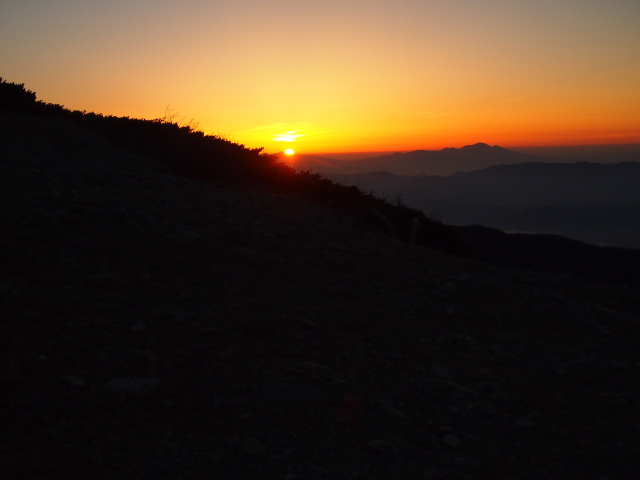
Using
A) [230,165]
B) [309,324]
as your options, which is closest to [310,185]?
[230,165]

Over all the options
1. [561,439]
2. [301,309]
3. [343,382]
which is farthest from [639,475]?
[301,309]

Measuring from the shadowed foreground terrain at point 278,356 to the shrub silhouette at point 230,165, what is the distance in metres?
3.04

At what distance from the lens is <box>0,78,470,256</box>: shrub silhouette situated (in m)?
10.9

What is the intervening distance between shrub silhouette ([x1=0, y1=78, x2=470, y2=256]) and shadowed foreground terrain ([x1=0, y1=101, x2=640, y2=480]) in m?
3.04

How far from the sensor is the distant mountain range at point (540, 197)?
48.3 m

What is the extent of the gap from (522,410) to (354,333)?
147 centimetres

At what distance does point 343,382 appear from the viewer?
4098 millimetres

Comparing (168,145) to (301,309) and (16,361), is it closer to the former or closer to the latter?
(301,309)

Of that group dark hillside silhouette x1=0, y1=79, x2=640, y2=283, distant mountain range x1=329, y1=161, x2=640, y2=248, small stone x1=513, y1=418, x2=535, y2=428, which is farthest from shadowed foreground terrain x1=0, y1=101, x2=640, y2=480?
distant mountain range x1=329, y1=161, x2=640, y2=248

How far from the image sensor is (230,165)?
36.9ft

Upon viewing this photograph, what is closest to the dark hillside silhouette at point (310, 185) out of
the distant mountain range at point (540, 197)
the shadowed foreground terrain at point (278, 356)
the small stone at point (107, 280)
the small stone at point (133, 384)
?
the distant mountain range at point (540, 197)

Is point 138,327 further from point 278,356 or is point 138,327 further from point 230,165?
point 230,165

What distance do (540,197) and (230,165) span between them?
303 feet

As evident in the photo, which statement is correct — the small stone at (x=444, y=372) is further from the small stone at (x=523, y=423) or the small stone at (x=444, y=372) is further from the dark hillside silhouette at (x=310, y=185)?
the dark hillside silhouette at (x=310, y=185)
